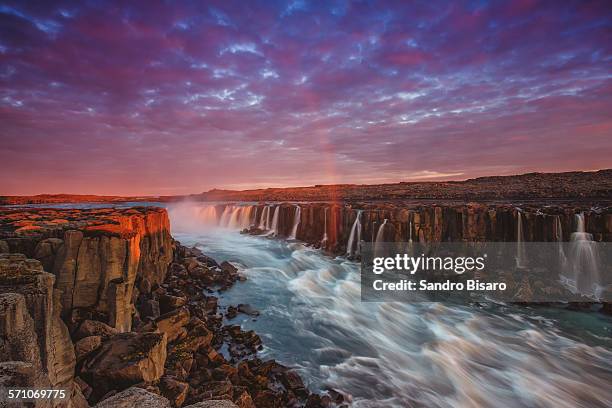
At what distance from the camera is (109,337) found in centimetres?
685

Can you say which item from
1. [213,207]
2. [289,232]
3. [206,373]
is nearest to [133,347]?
[206,373]

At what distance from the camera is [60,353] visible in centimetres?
534

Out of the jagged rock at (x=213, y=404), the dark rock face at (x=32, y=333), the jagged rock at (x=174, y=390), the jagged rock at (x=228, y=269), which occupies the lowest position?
the jagged rock at (x=228, y=269)

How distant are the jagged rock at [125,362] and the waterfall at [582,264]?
21231mm

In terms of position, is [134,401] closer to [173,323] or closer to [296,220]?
[173,323]

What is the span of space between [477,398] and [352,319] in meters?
5.87

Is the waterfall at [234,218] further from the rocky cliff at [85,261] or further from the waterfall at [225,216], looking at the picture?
the rocky cliff at [85,261]

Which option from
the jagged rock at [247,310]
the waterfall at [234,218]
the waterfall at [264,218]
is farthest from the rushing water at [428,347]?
the waterfall at [234,218]

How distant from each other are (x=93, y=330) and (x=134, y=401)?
4.47 meters

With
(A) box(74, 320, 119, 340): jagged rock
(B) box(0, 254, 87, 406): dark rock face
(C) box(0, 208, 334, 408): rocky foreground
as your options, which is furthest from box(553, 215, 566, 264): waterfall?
(B) box(0, 254, 87, 406): dark rock face

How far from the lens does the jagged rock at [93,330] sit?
6.75m

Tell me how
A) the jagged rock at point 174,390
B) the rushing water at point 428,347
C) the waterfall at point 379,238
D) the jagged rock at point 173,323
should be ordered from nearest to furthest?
the jagged rock at point 174,390 < the jagged rock at point 173,323 < the rushing water at point 428,347 < the waterfall at point 379,238

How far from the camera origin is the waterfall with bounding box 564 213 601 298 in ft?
56.5

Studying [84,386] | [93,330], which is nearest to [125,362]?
[84,386]
